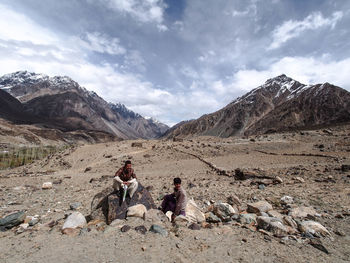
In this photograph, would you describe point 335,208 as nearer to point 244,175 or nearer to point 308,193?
point 308,193

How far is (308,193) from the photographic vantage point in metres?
8.27

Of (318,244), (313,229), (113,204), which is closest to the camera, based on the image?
(318,244)

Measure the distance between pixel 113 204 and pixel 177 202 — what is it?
2.01m

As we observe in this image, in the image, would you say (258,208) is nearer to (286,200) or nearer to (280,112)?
(286,200)

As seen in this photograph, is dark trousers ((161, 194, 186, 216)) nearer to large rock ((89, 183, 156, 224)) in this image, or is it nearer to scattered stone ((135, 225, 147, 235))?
large rock ((89, 183, 156, 224))

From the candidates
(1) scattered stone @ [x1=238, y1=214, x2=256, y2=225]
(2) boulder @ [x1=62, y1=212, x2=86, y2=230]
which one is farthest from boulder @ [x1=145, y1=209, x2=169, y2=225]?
(1) scattered stone @ [x1=238, y1=214, x2=256, y2=225]

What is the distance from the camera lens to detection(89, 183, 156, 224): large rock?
19.7ft

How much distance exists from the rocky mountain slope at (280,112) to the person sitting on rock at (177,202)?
3786 inches

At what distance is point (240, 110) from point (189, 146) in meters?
139

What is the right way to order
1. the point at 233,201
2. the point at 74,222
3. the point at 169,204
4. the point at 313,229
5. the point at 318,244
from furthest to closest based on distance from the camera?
1. the point at 233,201
2. the point at 169,204
3. the point at 74,222
4. the point at 313,229
5. the point at 318,244

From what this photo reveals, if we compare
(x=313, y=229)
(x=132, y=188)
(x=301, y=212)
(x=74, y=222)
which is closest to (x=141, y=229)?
(x=132, y=188)

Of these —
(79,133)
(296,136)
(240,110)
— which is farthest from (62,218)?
(79,133)

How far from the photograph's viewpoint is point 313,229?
16.8 feet

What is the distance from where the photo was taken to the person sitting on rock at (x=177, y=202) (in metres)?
6.47
